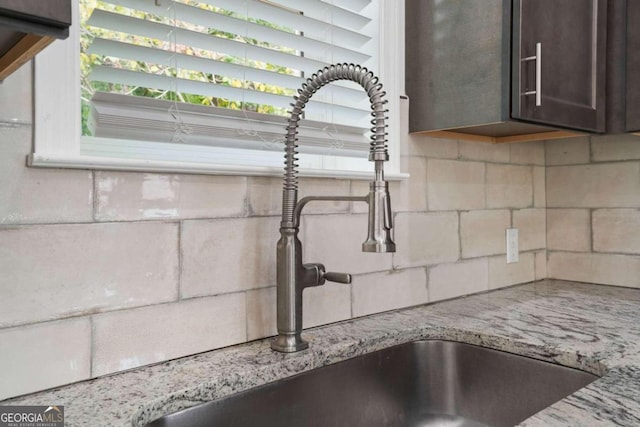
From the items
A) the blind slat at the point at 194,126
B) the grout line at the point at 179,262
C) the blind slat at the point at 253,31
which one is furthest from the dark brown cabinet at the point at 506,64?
the grout line at the point at 179,262

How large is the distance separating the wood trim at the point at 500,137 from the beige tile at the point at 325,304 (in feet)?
1.76

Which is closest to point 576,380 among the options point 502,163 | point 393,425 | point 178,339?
point 393,425

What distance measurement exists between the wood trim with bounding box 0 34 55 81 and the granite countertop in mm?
492

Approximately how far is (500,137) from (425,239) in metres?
0.49

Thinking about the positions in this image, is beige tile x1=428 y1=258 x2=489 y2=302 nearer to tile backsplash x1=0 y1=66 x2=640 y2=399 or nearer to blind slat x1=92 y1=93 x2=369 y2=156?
tile backsplash x1=0 y1=66 x2=640 y2=399

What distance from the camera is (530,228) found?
6.06 ft

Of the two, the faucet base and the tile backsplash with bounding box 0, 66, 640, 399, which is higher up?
the tile backsplash with bounding box 0, 66, 640, 399

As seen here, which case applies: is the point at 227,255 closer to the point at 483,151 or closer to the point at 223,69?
the point at 223,69

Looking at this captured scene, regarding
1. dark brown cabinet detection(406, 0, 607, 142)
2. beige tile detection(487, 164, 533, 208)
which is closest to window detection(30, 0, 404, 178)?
dark brown cabinet detection(406, 0, 607, 142)

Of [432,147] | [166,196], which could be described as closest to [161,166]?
[166,196]

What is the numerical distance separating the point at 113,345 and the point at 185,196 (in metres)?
0.30

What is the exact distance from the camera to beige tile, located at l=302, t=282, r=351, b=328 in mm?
1161

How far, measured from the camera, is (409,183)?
141cm

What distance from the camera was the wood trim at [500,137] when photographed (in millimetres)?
1463
